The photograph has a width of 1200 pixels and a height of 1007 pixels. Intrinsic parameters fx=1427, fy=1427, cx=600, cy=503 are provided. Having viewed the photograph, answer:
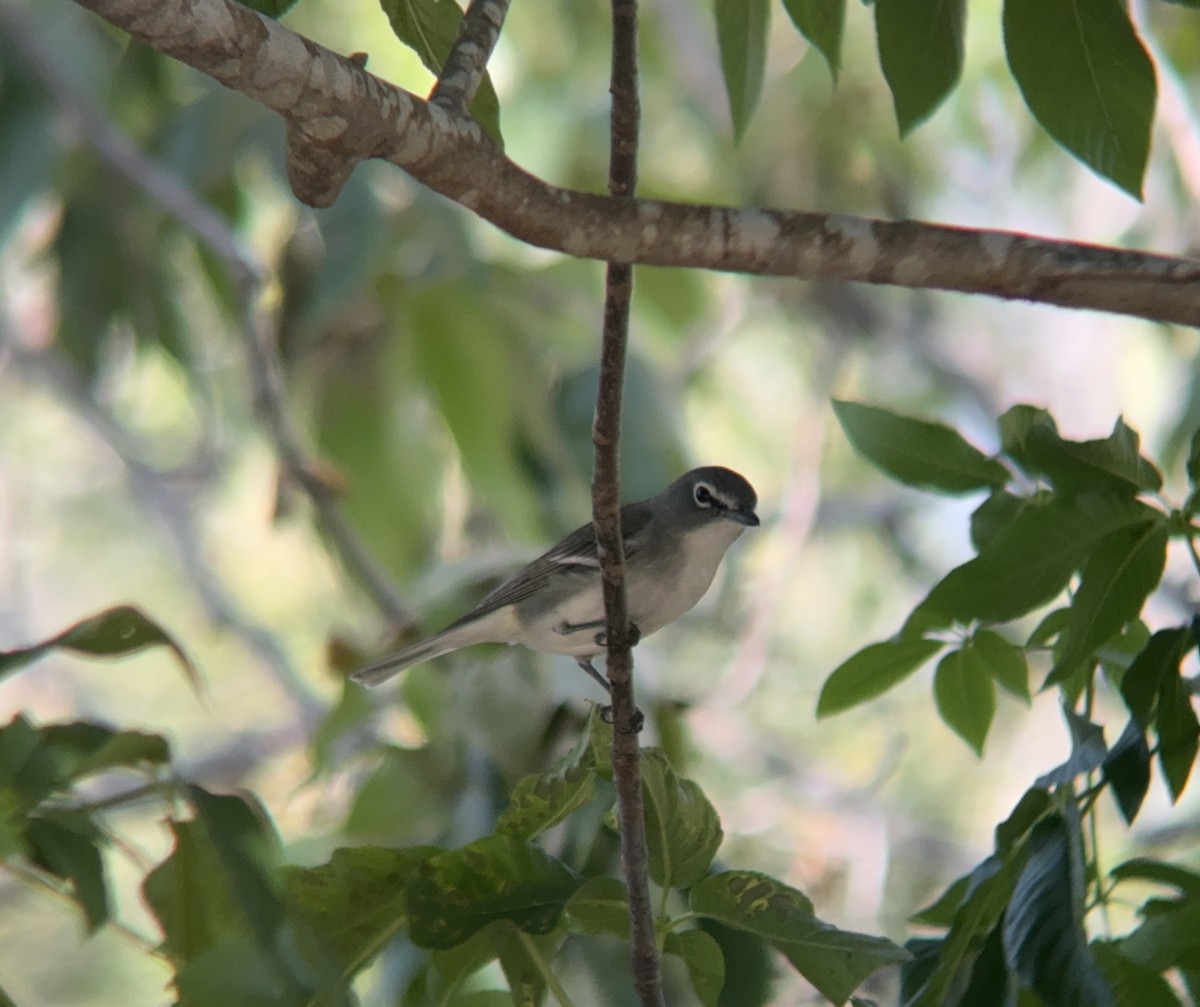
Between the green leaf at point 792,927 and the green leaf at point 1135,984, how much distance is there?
0.28 m

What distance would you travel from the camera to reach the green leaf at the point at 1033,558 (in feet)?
7.25

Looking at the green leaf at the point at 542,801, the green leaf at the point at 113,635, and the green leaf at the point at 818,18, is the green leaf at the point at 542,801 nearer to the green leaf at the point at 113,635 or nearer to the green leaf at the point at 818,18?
the green leaf at the point at 113,635

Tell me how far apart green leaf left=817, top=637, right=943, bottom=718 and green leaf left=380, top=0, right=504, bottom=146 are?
1.08m

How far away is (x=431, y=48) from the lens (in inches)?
91.3

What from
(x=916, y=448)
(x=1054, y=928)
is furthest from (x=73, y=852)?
(x=916, y=448)

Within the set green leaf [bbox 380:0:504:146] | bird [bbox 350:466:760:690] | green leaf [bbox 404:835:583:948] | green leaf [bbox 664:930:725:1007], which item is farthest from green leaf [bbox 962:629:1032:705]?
bird [bbox 350:466:760:690]

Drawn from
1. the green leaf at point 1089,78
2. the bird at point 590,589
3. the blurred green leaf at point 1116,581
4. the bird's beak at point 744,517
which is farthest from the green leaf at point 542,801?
the bird's beak at point 744,517

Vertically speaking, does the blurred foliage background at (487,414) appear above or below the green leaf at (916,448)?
above

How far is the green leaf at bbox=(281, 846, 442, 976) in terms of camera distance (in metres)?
2.12

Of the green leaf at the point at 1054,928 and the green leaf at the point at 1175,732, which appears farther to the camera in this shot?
the green leaf at the point at 1175,732

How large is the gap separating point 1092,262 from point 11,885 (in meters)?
7.38

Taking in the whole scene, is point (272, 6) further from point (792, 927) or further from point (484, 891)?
point (792, 927)

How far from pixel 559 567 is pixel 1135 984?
8.67 ft

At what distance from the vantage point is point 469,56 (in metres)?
2.24
